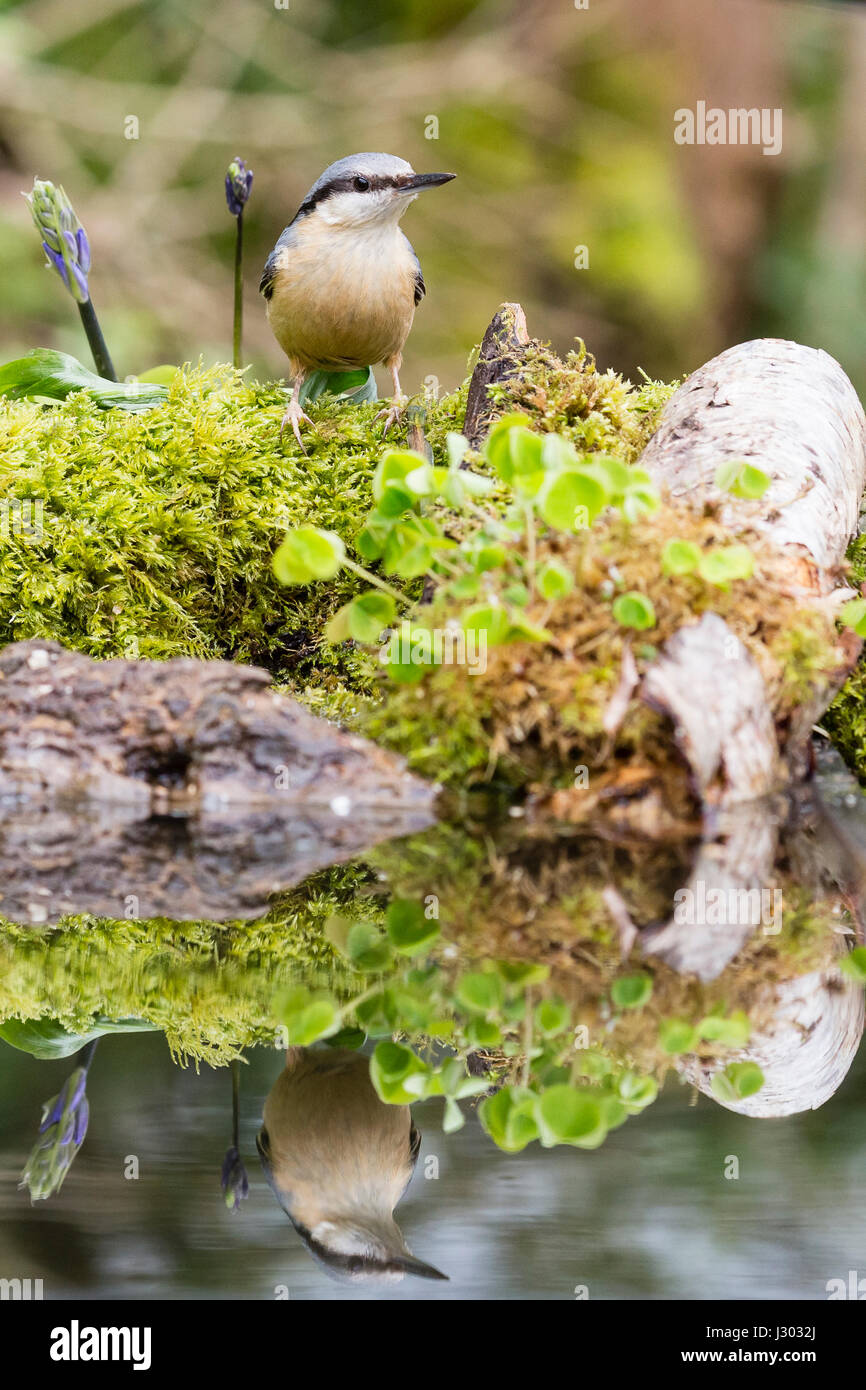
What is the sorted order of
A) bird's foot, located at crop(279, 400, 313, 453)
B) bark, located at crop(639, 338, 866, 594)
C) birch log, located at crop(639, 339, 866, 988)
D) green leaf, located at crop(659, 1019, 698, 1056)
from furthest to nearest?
bird's foot, located at crop(279, 400, 313, 453) < bark, located at crop(639, 338, 866, 594) < birch log, located at crop(639, 339, 866, 988) < green leaf, located at crop(659, 1019, 698, 1056)

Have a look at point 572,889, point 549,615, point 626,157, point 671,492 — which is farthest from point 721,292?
point 572,889

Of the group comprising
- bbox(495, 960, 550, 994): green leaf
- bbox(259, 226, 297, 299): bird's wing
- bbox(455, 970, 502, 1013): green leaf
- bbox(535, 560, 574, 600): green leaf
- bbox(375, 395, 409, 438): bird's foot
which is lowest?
bbox(455, 970, 502, 1013): green leaf

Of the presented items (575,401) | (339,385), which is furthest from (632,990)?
(339,385)

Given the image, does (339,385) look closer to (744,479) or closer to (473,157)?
(744,479)

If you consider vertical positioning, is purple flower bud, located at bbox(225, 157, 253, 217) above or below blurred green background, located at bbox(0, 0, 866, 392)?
below

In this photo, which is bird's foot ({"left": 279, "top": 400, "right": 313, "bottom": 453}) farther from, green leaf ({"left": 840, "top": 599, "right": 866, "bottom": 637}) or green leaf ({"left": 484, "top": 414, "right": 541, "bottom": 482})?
green leaf ({"left": 840, "top": 599, "right": 866, "bottom": 637})

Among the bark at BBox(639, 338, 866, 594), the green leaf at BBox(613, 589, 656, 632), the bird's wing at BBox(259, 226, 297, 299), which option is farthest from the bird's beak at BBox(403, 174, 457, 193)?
the green leaf at BBox(613, 589, 656, 632)
